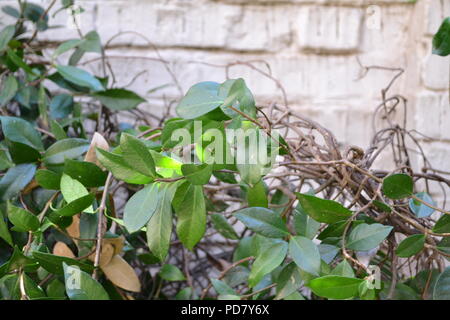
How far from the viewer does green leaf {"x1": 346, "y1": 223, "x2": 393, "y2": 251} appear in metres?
0.63

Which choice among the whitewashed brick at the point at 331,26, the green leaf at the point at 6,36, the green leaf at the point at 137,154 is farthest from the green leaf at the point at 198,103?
the whitewashed brick at the point at 331,26

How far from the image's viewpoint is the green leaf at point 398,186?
65 centimetres

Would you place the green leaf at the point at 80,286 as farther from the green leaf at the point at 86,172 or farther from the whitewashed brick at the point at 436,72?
the whitewashed brick at the point at 436,72

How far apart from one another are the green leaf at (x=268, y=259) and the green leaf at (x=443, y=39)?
12.7 inches

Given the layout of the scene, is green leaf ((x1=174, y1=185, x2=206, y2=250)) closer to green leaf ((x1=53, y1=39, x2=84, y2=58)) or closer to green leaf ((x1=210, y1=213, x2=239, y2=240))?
green leaf ((x1=210, y1=213, x2=239, y2=240))

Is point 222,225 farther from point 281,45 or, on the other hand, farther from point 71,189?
point 281,45

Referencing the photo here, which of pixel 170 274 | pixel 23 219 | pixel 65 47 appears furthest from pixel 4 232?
pixel 65 47

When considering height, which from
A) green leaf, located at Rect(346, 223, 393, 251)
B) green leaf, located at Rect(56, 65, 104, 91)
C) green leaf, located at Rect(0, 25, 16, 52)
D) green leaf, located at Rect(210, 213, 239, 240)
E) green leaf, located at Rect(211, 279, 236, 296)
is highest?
green leaf, located at Rect(0, 25, 16, 52)

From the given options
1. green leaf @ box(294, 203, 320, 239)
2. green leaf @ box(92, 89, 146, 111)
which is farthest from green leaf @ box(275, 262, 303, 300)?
green leaf @ box(92, 89, 146, 111)

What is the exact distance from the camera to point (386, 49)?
1230mm

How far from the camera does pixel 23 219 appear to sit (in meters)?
0.67

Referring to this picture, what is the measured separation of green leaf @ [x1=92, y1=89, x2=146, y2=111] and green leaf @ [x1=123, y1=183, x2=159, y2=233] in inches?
17.3

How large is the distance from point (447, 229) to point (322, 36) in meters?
0.68
